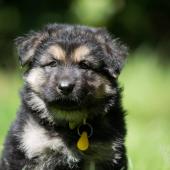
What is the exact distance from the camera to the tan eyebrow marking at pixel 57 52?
24.7 feet

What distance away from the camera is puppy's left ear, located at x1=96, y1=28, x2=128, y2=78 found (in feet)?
25.1

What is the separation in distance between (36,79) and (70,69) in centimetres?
38

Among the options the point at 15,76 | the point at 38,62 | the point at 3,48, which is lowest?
the point at 38,62

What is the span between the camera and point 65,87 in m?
7.22

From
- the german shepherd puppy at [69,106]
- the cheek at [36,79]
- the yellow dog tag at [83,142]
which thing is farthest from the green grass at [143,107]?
the cheek at [36,79]

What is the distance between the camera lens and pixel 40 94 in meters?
7.59

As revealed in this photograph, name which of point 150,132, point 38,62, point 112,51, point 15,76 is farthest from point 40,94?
point 15,76

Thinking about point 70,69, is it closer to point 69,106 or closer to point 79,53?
point 79,53

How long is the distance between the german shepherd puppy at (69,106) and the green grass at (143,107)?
2.09 feet

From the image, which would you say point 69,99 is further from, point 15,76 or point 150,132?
point 15,76

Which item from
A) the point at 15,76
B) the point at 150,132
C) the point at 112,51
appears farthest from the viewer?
the point at 15,76

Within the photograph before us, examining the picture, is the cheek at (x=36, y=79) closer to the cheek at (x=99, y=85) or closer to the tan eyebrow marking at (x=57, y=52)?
the tan eyebrow marking at (x=57, y=52)

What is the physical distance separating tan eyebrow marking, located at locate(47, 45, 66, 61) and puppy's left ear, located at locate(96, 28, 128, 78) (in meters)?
0.46

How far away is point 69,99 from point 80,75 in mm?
300
